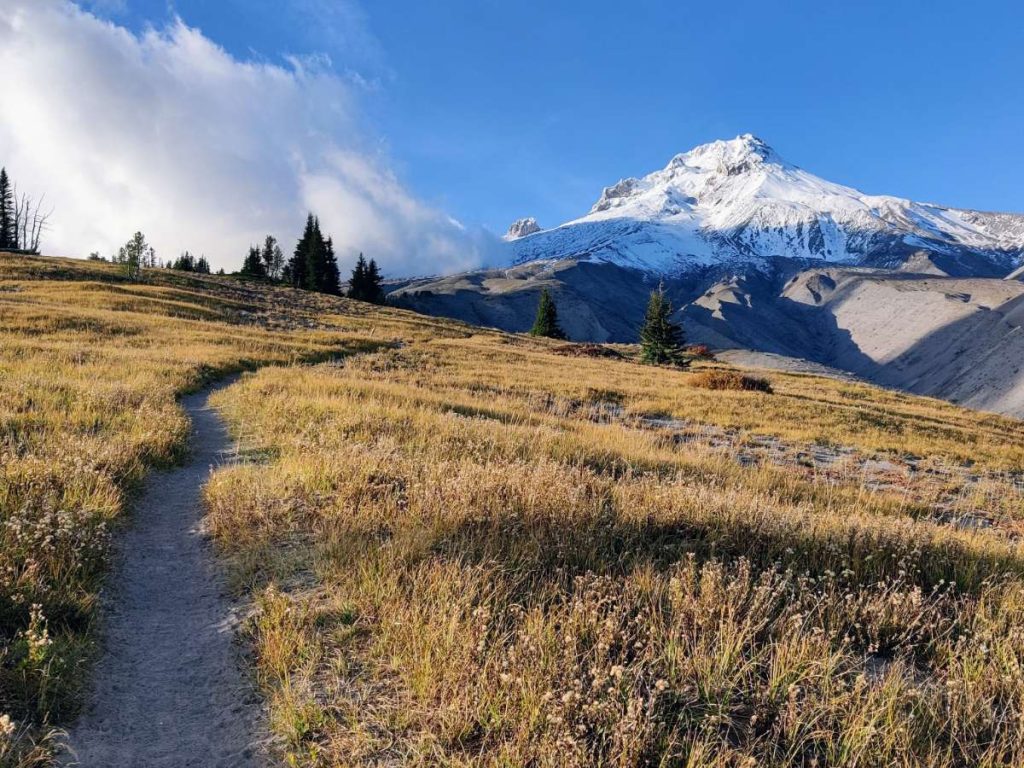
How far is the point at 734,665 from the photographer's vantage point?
127 inches

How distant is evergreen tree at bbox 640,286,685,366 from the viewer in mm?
62312

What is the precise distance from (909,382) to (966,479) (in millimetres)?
194472

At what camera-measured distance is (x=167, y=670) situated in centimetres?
359

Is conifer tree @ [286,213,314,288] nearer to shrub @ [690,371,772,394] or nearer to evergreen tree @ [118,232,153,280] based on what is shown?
evergreen tree @ [118,232,153,280]

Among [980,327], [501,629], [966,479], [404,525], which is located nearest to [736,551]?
[501,629]

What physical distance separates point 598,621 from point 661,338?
203 ft

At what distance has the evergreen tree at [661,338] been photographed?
62312 mm

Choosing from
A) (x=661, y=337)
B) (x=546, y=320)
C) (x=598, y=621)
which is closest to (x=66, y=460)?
(x=598, y=621)

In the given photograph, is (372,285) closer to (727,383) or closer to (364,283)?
(364,283)

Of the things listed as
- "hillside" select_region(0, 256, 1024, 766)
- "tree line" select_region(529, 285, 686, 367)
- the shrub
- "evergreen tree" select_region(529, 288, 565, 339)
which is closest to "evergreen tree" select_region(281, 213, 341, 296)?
"evergreen tree" select_region(529, 288, 565, 339)

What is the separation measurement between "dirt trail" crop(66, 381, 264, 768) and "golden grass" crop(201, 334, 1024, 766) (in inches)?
8.9

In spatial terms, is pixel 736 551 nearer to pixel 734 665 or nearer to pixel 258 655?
pixel 734 665

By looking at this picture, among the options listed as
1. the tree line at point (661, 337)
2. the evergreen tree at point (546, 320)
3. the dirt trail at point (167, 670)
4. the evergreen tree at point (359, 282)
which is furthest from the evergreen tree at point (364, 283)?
the dirt trail at point (167, 670)

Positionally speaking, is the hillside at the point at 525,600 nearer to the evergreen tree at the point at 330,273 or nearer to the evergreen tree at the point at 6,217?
the evergreen tree at the point at 330,273
